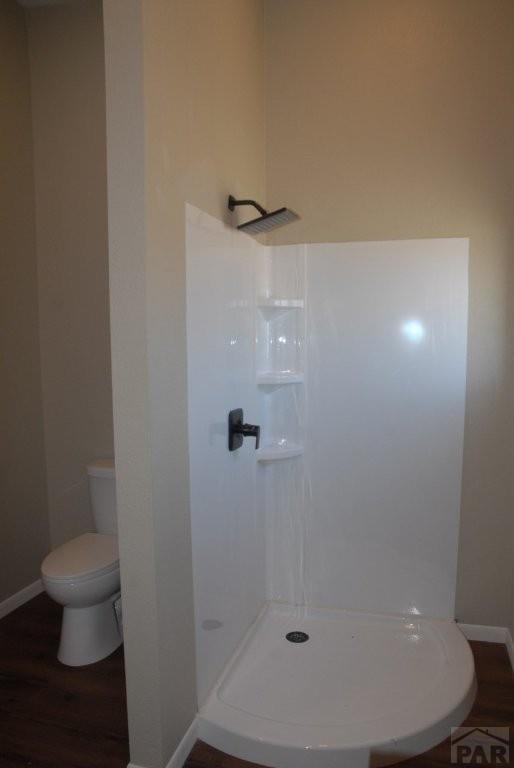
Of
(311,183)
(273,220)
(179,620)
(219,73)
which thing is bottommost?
(179,620)

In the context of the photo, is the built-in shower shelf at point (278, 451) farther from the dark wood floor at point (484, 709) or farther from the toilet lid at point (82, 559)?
the dark wood floor at point (484, 709)

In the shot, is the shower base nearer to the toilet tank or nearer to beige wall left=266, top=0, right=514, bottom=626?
beige wall left=266, top=0, right=514, bottom=626

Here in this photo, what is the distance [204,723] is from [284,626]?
69 centimetres

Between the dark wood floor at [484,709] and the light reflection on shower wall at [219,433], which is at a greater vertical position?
the light reflection on shower wall at [219,433]

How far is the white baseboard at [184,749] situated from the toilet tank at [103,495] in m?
1.00

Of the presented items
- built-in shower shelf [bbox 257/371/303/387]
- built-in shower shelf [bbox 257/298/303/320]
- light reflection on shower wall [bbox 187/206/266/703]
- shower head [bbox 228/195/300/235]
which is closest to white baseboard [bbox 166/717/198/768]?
light reflection on shower wall [bbox 187/206/266/703]

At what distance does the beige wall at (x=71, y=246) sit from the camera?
2.63m

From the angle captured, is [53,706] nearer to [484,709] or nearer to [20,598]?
[20,598]

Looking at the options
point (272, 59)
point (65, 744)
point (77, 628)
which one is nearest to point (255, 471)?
point (77, 628)

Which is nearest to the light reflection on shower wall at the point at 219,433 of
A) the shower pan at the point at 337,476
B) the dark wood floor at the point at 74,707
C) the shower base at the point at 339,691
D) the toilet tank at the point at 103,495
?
the shower pan at the point at 337,476

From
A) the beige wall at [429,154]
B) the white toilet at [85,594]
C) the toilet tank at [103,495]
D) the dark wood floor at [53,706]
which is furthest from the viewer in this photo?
the toilet tank at [103,495]

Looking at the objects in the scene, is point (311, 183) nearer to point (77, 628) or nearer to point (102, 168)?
point (102, 168)

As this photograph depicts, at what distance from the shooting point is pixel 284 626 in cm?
242

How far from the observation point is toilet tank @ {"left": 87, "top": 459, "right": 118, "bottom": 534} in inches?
100
